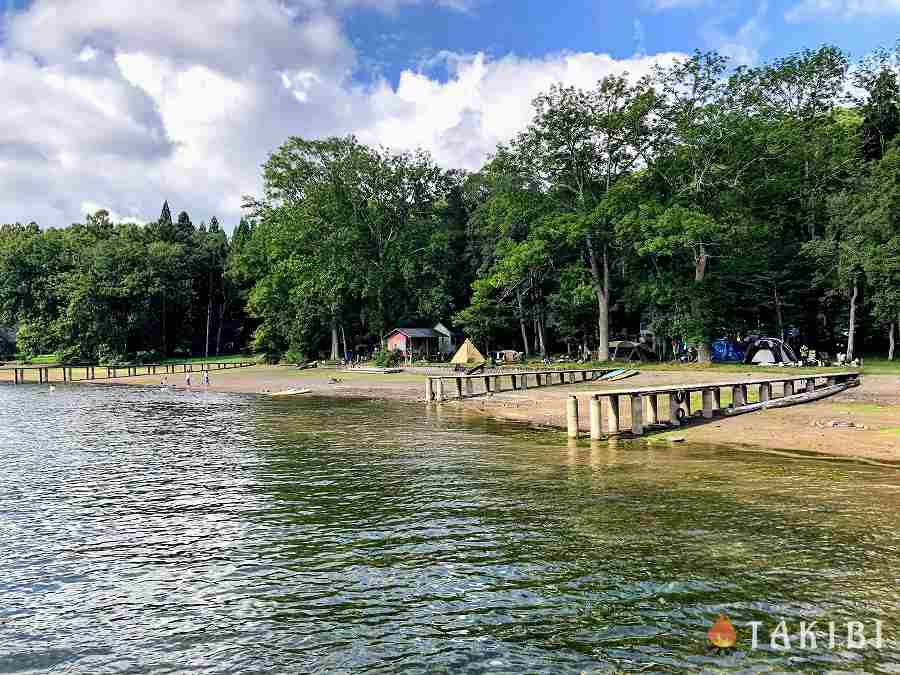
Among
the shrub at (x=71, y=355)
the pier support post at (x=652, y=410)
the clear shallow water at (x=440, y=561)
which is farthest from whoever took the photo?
the shrub at (x=71, y=355)

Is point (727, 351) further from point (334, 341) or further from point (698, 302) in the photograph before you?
point (334, 341)

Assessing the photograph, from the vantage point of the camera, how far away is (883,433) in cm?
1934

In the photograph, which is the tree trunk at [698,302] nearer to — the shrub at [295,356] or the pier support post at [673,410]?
the pier support post at [673,410]

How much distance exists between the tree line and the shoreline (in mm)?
11506

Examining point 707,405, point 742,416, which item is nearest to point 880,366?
point 742,416

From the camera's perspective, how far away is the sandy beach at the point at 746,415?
1892 cm

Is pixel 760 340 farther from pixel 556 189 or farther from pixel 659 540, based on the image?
pixel 659 540

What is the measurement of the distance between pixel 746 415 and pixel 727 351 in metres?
31.8

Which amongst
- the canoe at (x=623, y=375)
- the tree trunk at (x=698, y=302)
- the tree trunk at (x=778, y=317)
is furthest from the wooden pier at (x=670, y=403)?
the tree trunk at (x=778, y=317)

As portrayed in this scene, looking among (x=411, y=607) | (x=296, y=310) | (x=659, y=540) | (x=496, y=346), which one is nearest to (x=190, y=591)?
(x=411, y=607)

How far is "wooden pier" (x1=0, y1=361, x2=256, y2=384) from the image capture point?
70.3 meters

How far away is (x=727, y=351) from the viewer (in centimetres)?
5391

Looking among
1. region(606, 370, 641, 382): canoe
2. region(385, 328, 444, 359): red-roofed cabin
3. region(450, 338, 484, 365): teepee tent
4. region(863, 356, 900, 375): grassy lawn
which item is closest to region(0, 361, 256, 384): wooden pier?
region(385, 328, 444, 359): red-roofed cabin

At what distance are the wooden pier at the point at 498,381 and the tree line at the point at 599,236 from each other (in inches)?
381
